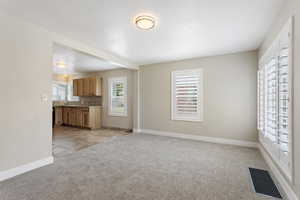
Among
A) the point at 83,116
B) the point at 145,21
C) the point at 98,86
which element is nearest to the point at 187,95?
the point at 145,21

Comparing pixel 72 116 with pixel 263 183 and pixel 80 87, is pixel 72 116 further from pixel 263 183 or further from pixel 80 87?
pixel 263 183

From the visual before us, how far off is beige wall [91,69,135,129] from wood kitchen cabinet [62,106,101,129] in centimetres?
30

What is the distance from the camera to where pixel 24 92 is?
2344 mm

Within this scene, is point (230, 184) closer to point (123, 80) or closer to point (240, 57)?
point (240, 57)

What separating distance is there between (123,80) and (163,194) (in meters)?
4.77

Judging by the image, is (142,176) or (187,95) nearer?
A: (142,176)

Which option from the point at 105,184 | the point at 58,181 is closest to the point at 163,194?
the point at 105,184

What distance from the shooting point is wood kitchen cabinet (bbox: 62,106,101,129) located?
5820mm

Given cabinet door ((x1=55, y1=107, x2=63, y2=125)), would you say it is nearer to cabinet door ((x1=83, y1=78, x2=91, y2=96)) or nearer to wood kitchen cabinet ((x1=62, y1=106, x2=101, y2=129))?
wood kitchen cabinet ((x1=62, y1=106, x2=101, y2=129))

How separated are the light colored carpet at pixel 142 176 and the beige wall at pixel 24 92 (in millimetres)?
391

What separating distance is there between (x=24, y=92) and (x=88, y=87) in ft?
13.1

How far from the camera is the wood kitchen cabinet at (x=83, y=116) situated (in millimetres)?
5820

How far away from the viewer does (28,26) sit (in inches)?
93.4

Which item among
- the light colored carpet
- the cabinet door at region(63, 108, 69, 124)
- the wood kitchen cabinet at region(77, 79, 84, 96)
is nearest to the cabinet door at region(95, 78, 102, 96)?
the wood kitchen cabinet at region(77, 79, 84, 96)
